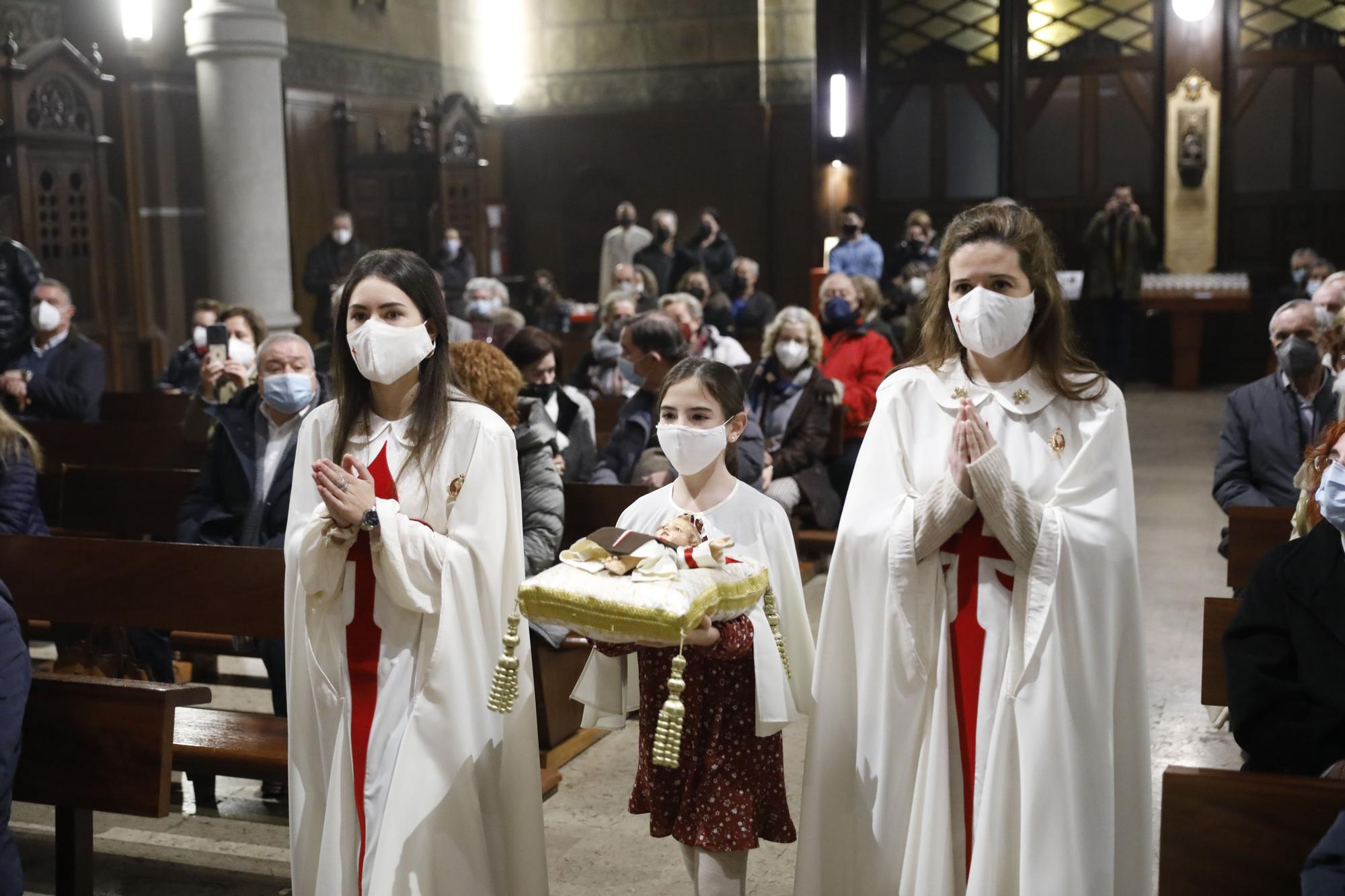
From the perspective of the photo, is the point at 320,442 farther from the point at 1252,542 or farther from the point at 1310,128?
the point at 1310,128

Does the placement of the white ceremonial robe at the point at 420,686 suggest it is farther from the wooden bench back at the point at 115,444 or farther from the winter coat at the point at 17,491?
the wooden bench back at the point at 115,444

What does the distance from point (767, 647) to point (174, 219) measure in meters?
11.1

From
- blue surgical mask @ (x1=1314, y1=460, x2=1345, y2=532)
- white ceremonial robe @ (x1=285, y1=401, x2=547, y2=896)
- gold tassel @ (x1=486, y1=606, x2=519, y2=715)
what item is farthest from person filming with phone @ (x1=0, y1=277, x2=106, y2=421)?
blue surgical mask @ (x1=1314, y1=460, x2=1345, y2=532)

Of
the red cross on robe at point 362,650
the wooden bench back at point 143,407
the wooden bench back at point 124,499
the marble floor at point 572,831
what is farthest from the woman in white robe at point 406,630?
the wooden bench back at point 143,407

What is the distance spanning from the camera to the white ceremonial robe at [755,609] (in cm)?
311

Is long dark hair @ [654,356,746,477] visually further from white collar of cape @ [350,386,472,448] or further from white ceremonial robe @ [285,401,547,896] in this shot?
white collar of cape @ [350,386,472,448]

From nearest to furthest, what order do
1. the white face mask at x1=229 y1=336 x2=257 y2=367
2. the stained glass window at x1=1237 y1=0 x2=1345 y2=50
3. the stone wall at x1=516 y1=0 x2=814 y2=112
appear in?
the white face mask at x1=229 y1=336 x2=257 y2=367 < the stained glass window at x1=1237 y1=0 x2=1345 y2=50 < the stone wall at x1=516 y1=0 x2=814 y2=112

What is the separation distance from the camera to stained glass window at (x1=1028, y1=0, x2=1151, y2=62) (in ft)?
53.6

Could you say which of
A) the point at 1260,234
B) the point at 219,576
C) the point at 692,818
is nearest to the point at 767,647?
the point at 692,818

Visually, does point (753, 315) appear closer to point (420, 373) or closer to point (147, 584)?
point (147, 584)

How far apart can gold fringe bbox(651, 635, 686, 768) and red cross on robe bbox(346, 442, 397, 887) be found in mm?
826

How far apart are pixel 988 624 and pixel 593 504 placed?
2.54m

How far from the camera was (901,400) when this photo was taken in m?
2.99

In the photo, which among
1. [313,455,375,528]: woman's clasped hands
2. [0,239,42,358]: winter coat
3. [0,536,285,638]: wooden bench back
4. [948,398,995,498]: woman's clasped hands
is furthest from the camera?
[0,239,42,358]: winter coat
